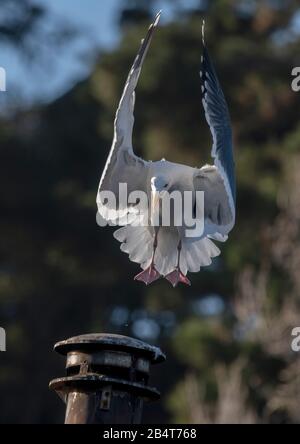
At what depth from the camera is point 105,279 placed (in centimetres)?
1652

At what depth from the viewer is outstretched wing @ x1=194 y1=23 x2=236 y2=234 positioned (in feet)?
20.0

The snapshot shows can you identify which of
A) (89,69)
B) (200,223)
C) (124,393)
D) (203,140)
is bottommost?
(124,393)

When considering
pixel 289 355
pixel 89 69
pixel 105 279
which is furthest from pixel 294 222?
pixel 89 69

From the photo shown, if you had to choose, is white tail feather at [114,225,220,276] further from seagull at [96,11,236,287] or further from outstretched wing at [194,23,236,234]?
outstretched wing at [194,23,236,234]

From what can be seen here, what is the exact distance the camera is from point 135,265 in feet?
53.9

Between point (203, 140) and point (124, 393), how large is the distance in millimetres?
10990

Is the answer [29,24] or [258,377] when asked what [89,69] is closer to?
[29,24]

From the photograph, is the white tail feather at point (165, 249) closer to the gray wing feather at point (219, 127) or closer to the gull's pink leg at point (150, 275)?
the gull's pink leg at point (150, 275)

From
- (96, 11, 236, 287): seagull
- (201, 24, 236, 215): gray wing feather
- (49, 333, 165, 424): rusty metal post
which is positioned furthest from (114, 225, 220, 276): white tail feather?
(49, 333, 165, 424): rusty metal post

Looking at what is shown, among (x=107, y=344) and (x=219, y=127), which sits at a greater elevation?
(x=219, y=127)

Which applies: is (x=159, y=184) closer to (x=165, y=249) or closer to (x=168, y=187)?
(x=168, y=187)

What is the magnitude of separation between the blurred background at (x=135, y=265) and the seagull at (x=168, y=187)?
5.21 m

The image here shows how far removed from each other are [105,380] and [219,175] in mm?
2213

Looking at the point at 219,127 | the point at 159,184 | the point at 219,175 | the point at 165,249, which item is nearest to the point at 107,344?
the point at 159,184
